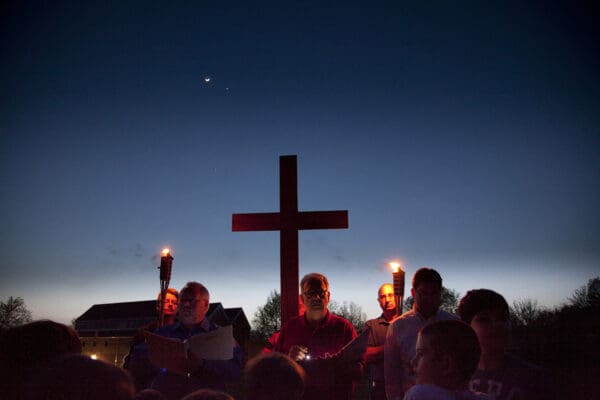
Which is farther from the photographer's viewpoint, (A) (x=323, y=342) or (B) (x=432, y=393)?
(A) (x=323, y=342)

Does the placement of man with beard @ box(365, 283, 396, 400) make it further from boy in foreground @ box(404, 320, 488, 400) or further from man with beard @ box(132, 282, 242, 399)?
boy in foreground @ box(404, 320, 488, 400)

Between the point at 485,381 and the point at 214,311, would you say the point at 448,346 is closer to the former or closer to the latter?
the point at 485,381

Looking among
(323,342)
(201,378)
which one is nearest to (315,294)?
(323,342)

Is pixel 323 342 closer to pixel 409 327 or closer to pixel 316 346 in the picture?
pixel 316 346

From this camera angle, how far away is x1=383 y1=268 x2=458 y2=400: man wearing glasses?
162 inches

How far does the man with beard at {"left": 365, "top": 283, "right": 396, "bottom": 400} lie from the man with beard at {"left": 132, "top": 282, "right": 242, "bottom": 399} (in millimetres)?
1740

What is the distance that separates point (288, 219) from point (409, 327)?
227cm

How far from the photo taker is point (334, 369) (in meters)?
3.59

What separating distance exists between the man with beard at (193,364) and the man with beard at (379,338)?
174 centimetres

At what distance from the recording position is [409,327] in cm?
421

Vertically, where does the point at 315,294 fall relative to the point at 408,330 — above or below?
above

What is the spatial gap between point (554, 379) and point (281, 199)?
382 centimetres

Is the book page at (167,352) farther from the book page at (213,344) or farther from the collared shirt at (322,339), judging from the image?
the collared shirt at (322,339)

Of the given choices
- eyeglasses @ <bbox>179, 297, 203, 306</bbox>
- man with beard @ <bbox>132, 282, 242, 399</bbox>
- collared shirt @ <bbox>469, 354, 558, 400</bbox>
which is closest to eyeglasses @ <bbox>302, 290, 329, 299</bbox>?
man with beard @ <bbox>132, 282, 242, 399</bbox>
